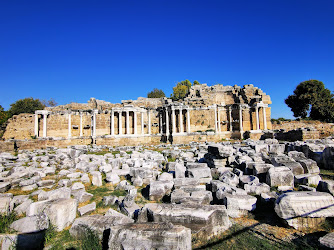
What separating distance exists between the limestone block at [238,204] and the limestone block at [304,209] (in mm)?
767

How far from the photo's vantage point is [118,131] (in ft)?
83.3

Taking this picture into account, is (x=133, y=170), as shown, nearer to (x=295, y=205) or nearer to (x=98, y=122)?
(x=295, y=205)

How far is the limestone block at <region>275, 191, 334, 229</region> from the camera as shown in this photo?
3883 millimetres

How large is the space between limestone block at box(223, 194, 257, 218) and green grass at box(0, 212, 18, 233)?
489 centimetres

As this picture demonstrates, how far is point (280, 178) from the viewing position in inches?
247

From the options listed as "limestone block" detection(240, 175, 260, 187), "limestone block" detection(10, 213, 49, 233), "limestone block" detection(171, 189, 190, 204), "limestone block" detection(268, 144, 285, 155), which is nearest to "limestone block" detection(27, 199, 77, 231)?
"limestone block" detection(10, 213, 49, 233)

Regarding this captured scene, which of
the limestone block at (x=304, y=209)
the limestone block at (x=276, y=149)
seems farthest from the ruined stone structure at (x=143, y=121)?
the limestone block at (x=304, y=209)

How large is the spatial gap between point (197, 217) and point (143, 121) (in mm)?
22848

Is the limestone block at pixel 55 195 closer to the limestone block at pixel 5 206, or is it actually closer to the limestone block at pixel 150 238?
the limestone block at pixel 5 206

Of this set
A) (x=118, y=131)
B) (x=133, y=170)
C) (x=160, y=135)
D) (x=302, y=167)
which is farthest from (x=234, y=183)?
(x=118, y=131)

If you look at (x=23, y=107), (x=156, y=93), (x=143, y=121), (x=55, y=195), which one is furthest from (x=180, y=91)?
(x=55, y=195)

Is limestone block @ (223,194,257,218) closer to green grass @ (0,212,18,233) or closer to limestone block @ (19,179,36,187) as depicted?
green grass @ (0,212,18,233)

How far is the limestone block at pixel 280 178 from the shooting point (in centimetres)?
623

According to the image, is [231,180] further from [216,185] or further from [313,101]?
[313,101]
